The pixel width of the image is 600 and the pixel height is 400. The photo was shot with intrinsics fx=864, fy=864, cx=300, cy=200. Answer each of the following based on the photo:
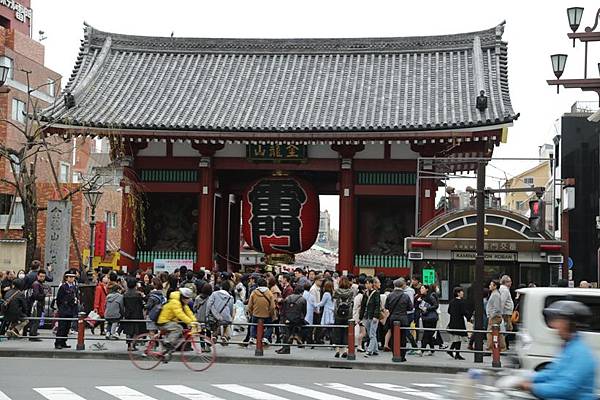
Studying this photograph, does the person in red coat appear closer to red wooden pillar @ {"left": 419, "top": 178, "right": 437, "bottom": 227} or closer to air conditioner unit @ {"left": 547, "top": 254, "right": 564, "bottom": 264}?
red wooden pillar @ {"left": 419, "top": 178, "right": 437, "bottom": 227}

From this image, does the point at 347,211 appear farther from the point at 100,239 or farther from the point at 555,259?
the point at 100,239

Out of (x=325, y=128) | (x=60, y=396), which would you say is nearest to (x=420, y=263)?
(x=325, y=128)

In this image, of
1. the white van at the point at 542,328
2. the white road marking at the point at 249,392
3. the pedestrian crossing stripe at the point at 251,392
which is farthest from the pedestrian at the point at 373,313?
the white van at the point at 542,328

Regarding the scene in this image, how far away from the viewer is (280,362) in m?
18.6

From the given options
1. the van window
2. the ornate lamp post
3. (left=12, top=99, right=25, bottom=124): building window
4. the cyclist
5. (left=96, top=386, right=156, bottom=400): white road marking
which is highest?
(left=12, top=99, right=25, bottom=124): building window

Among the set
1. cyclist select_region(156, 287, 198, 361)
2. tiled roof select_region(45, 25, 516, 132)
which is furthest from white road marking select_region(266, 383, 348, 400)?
tiled roof select_region(45, 25, 516, 132)

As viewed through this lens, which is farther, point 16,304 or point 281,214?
point 281,214

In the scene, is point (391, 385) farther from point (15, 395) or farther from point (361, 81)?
point (361, 81)

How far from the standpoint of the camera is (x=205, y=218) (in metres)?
29.0

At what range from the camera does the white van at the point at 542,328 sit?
43.3ft

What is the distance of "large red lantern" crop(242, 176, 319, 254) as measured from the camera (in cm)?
2912

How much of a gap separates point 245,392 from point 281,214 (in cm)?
1571

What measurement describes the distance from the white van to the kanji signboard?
16195 millimetres

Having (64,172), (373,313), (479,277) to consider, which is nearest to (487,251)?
(479,277)
